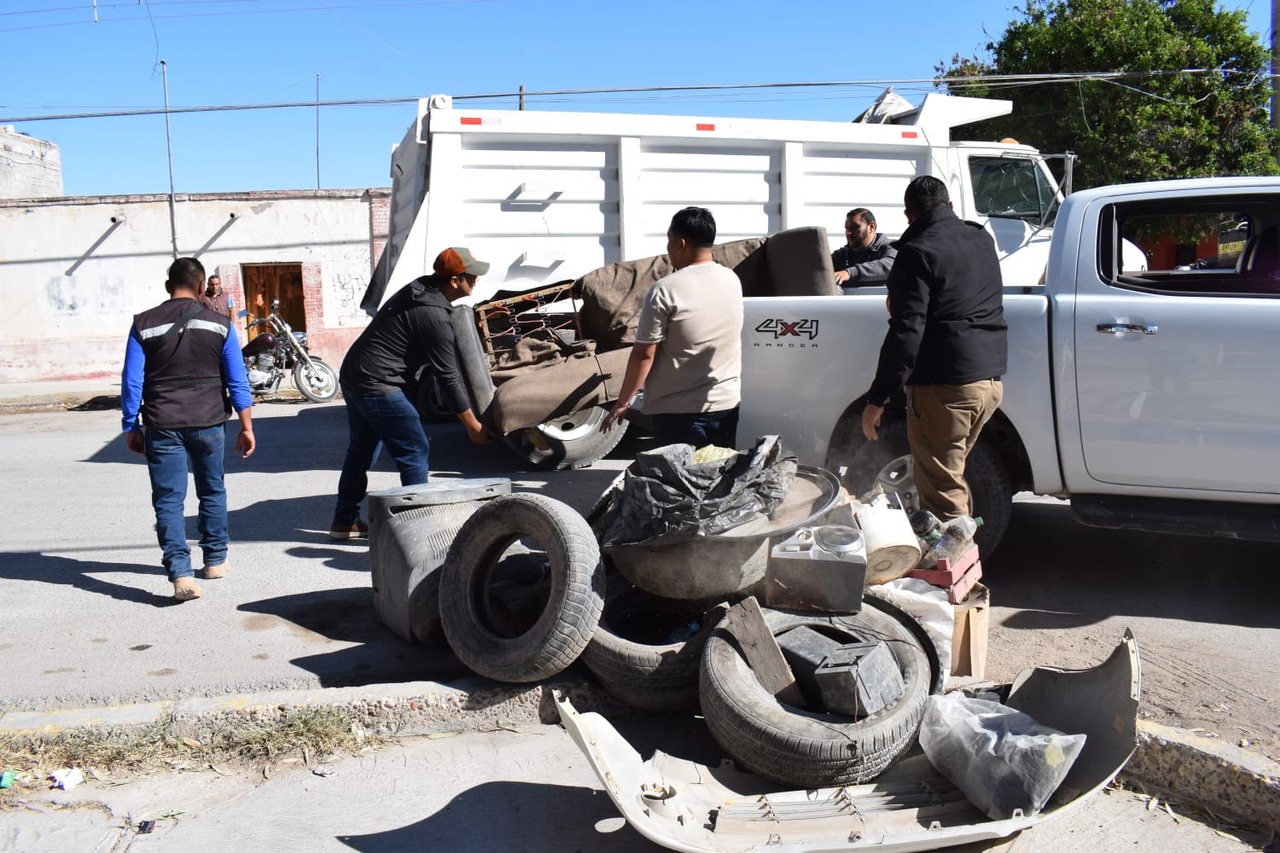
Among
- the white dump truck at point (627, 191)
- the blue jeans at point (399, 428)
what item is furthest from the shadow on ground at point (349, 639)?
the white dump truck at point (627, 191)

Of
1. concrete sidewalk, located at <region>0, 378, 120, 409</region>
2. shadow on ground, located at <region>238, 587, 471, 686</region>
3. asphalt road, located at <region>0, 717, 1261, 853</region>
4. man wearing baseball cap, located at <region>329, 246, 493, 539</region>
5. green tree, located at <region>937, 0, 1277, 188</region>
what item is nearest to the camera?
asphalt road, located at <region>0, 717, 1261, 853</region>

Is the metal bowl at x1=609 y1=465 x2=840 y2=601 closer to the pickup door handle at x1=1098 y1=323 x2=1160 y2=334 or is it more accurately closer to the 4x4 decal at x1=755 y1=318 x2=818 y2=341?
the 4x4 decal at x1=755 y1=318 x2=818 y2=341

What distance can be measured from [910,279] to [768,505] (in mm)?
1355

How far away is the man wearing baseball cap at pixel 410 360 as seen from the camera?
576 centimetres

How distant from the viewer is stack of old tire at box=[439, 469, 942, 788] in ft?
10.7

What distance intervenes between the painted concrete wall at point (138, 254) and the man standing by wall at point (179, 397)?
14763mm

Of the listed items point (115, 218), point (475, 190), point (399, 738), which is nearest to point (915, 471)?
point (399, 738)

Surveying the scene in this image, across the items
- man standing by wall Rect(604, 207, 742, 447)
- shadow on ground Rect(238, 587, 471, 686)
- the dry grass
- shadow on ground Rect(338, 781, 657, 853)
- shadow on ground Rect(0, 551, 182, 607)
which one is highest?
man standing by wall Rect(604, 207, 742, 447)

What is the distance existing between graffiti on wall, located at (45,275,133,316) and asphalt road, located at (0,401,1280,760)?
13626 mm

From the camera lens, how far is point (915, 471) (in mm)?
4984

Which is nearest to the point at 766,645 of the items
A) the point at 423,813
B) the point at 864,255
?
the point at 423,813

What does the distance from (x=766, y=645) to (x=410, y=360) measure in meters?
3.17

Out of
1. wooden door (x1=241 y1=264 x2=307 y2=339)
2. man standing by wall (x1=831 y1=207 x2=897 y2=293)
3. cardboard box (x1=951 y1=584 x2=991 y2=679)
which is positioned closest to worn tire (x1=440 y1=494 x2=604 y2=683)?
cardboard box (x1=951 y1=584 x2=991 y2=679)

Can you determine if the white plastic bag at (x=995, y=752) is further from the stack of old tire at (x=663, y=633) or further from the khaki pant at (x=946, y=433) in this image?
the khaki pant at (x=946, y=433)
